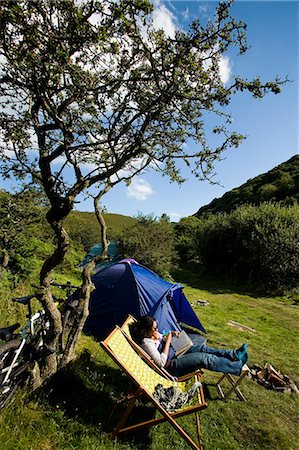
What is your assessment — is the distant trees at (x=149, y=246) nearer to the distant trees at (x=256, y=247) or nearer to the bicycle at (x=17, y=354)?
the distant trees at (x=256, y=247)

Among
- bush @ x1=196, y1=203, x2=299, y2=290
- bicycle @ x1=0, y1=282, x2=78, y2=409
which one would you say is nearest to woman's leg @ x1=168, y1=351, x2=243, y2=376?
bicycle @ x1=0, y1=282, x2=78, y2=409

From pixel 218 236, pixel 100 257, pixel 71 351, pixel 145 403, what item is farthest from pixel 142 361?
pixel 218 236

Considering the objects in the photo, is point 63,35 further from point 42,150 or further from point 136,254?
point 136,254

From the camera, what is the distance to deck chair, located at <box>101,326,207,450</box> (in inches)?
133

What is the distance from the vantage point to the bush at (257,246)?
17.5 m

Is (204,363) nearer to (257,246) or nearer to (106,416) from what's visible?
(106,416)

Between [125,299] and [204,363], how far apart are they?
320 cm

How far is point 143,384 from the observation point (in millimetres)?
3707

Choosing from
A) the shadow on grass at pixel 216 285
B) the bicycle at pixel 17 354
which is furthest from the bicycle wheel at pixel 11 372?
the shadow on grass at pixel 216 285

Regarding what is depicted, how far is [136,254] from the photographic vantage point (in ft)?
54.2

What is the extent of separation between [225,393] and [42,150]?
208 inches

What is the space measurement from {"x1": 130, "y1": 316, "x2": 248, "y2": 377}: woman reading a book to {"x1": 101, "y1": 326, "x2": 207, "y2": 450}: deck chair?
0.33 meters

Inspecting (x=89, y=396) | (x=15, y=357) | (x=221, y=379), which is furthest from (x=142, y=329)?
(x=15, y=357)

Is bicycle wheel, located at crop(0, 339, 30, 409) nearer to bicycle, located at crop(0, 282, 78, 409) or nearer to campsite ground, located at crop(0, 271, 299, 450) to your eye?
bicycle, located at crop(0, 282, 78, 409)
